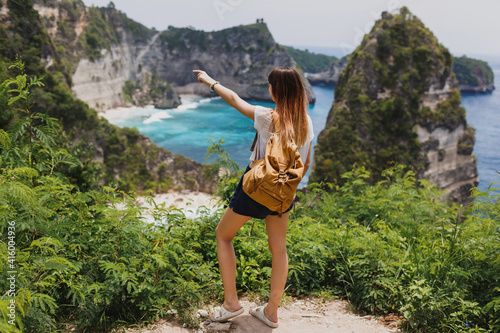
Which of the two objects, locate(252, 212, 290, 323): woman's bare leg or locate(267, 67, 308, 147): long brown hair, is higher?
locate(267, 67, 308, 147): long brown hair

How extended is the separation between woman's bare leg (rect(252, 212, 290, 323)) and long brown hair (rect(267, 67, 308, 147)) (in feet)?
2.05

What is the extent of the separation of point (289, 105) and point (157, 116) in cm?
9562

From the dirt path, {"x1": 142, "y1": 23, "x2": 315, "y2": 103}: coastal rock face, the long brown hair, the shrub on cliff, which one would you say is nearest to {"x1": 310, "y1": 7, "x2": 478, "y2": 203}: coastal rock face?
the shrub on cliff

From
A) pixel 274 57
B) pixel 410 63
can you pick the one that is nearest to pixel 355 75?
pixel 410 63

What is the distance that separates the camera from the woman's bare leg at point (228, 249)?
2.70 metres

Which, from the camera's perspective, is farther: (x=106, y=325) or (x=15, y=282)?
(x=106, y=325)

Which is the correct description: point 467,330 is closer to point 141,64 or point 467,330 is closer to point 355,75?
point 355,75

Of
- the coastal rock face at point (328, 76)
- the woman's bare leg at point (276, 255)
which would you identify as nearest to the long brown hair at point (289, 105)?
the woman's bare leg at point (276, 255)

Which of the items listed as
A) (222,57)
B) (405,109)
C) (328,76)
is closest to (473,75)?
(328,76)

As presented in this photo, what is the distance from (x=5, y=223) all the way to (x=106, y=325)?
1.10 m

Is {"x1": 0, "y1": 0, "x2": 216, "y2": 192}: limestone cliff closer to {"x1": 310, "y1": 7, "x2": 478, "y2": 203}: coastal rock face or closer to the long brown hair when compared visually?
the long brown hair

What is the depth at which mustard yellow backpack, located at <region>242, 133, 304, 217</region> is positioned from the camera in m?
2.42

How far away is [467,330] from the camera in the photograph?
2.85 m

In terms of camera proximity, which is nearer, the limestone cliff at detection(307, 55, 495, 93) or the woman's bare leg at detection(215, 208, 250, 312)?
the woman's bare leg at detection(215, 208, 250, 312)
